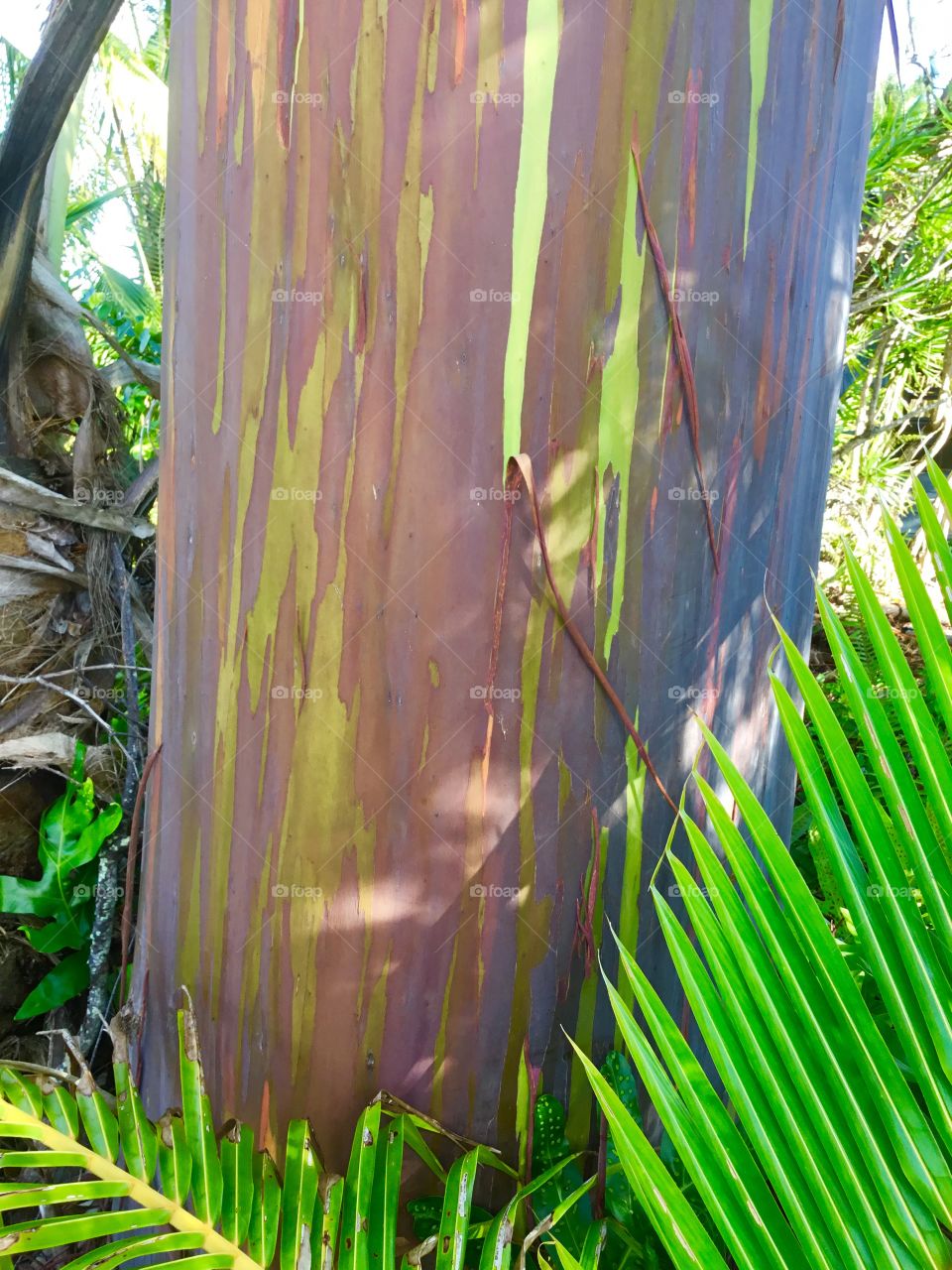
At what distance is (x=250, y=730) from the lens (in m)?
0.75

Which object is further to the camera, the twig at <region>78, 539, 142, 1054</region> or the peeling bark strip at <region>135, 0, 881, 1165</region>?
the twig at <region>78, 539, 142, 1054</region>

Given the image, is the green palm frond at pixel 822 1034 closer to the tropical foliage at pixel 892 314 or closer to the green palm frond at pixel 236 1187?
the green palm frond at pixel 236 1187

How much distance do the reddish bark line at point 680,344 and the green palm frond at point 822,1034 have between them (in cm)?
14

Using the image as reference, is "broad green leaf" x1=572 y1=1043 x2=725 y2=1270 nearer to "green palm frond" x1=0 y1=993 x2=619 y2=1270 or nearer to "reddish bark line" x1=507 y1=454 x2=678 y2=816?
"green palm frond" x1=0 y1=993 x2=619 y2=1270

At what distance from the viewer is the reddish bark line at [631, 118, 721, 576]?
665 millimetres

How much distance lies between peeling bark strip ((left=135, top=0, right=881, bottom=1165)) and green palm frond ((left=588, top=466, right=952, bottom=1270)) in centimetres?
13

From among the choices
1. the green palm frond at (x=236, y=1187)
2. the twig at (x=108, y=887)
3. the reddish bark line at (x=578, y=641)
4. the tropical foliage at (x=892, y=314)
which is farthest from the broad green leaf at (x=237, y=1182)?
the tropical foliage at (x=892, y=314)

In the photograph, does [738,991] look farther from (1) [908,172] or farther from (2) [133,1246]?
(1) [908,172]

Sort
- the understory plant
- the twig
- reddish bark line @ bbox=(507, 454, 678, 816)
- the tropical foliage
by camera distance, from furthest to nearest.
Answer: the tropical foliage < the understory plant < the twig < reddish bark line @ bbox=(507, 454, 678, 816)

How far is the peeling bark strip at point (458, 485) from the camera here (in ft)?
2.15

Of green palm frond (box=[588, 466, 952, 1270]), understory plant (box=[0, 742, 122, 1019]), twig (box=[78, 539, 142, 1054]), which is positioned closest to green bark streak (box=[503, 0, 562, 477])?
green palm frond (box=[588, 466, 952, 1270])

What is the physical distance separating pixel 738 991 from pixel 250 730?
0.43m

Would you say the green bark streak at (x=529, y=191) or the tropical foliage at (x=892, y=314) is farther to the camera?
the tropical foliage at (x=892, y=314)

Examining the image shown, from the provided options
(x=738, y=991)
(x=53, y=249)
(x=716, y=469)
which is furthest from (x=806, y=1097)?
(x=53, y=249)
